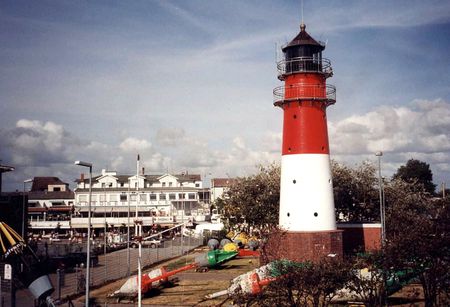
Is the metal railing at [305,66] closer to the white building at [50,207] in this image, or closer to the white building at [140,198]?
the white building at [140,198]

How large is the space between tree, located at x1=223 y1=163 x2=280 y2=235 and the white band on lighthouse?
548 inches

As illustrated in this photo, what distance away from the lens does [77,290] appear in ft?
103

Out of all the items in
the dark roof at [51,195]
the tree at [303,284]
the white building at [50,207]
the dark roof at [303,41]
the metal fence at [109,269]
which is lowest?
the metal fence at [109,269]

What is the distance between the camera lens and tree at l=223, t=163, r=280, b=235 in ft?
159

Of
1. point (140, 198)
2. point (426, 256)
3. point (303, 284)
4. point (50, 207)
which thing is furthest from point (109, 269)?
point (50, 207)

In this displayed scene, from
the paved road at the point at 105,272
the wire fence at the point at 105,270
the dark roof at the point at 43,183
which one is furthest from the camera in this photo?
the dark roof at the point at 43,183

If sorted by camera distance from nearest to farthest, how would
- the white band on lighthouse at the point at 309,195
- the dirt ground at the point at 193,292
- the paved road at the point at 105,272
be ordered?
1. the dirt ground at the point at 193,292
2. the paved road at the point at 105,272
3. the white band on lighthouse at the point at 309,195

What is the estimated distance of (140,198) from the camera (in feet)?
338

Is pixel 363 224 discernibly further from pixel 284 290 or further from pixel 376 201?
pixel 284 290

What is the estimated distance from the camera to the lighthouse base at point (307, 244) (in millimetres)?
31766

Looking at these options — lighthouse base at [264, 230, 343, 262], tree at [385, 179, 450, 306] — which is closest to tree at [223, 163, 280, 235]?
lighthouse base at [264, 230, 343, 262]

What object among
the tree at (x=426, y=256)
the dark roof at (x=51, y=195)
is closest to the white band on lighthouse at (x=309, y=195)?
the tree at (x=426, y=256)

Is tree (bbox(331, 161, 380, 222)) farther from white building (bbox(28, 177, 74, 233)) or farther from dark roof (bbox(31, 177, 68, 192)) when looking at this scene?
dark roof (bbox(31, 177, 68, 192))

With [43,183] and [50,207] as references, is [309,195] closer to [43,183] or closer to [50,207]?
[50,207]
